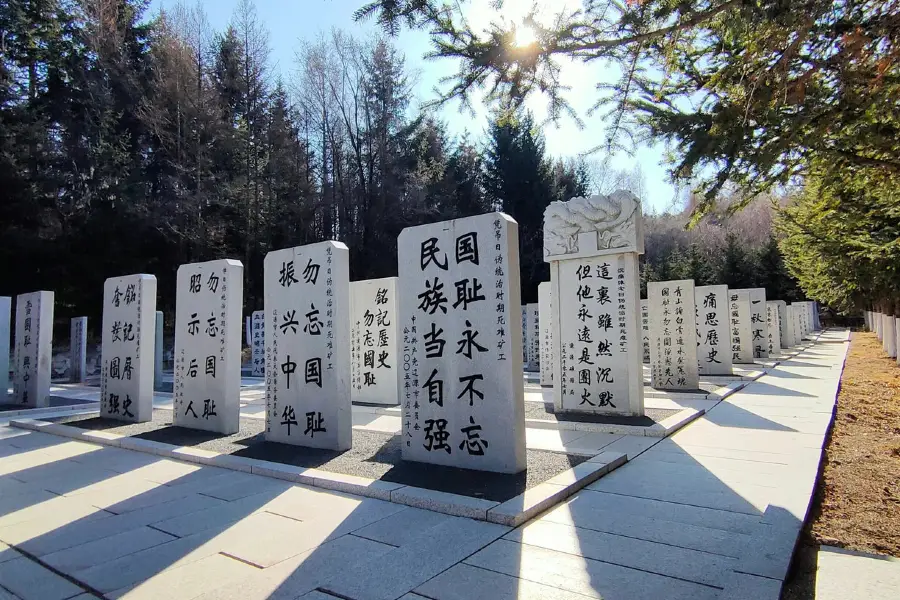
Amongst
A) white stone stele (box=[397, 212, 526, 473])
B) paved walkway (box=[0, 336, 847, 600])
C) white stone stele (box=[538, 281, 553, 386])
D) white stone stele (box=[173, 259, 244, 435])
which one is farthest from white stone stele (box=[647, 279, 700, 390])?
white stone stele (box=[173, 259, 244, 435])

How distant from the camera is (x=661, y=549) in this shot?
111 inches

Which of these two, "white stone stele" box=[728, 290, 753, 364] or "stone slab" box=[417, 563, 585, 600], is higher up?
"white stone stele" box=[728, 290, 753, 364]

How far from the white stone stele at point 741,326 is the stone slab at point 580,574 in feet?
41.8

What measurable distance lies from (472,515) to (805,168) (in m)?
3.97

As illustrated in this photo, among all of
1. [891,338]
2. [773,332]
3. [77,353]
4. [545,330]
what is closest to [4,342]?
[77,353]

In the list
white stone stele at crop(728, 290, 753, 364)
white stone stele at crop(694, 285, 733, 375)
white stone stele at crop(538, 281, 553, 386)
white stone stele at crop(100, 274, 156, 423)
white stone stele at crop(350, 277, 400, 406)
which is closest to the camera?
white stone stele at crop(100, 274, 156, 423)

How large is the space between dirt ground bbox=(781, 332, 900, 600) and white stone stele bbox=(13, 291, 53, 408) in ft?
37.8

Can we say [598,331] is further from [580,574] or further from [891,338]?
[891,338]

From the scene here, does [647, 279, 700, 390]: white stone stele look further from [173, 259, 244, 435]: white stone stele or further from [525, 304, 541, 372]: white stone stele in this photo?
[173, 259, 244, 435]: white stone stele

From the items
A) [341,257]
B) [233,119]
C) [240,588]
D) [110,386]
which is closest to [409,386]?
[341,257]

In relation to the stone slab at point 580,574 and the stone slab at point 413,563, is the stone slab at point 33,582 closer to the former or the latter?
the stone slab at point 413,563

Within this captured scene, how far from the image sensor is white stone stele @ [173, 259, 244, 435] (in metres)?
6.16

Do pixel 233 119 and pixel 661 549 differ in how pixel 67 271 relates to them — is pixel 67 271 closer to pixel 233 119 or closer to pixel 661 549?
pixel 233 119

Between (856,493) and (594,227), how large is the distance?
4226 millimetres
